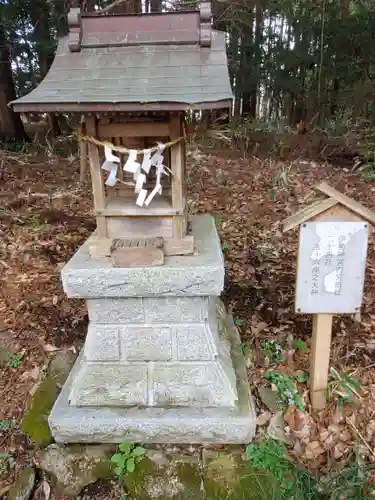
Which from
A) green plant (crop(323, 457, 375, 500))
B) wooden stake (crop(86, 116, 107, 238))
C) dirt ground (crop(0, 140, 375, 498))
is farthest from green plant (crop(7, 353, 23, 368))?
green plant (crop(323, 457, 375, 500))

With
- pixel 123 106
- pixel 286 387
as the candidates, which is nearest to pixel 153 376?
pixel 286 387

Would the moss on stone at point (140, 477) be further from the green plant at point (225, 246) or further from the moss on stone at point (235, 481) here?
the green plant at point (225, 246)

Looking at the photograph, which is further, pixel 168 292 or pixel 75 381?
pixel 75 381

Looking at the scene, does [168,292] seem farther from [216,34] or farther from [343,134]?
[343,134]

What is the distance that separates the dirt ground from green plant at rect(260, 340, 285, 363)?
0.04 m

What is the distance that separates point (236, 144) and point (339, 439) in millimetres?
7705

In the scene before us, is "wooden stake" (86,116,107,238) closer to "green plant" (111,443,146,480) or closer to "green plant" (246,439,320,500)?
"green plant" (111,443,146,480)

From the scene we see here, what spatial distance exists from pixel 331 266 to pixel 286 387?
114 cm

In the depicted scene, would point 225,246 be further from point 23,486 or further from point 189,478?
point 23,486

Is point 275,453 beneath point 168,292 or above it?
beneath

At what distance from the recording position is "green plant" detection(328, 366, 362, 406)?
3.07 m

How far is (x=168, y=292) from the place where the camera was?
8.78ft

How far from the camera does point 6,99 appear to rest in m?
9.19

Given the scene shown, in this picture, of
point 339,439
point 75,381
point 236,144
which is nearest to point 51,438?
point 75,381
